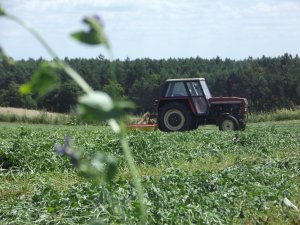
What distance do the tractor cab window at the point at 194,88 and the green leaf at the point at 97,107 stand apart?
678 inches

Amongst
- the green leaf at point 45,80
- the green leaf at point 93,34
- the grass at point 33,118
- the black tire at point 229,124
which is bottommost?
the grass at point 33,118

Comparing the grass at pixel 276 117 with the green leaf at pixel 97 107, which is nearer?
the green leaf at pixel 97 107

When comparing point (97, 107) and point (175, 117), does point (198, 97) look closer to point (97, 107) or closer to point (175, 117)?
point (175, 117)

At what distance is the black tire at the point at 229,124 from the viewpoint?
17828 mm

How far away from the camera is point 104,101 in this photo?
81 centimetres

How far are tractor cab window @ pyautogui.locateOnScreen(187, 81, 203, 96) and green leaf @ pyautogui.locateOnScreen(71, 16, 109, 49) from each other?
56.4 ft

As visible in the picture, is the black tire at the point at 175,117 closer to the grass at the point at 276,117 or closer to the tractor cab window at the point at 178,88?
the tractor cab window at the point at 178,88

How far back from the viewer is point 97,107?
2.63 ft

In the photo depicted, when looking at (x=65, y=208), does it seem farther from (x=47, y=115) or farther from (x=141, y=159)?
(x=47, y=115)

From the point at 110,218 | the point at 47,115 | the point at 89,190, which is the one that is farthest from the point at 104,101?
the point at 47,115

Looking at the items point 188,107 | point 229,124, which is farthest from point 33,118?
point 229,124

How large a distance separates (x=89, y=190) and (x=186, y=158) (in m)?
5.43

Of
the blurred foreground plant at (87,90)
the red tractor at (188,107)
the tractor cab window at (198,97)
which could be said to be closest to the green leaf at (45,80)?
the blurred foreground plant at (87,90)

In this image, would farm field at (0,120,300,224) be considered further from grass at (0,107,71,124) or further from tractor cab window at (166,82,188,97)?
grass at (0,107,71,124)
